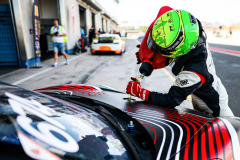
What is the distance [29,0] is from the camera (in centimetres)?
661

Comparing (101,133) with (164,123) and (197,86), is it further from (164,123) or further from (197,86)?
(197,86)

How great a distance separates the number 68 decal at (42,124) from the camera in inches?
29.4

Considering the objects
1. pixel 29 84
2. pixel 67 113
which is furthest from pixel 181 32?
pixel 29 84

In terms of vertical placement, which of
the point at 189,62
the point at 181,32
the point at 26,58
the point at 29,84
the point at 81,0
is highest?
the point at 81,0

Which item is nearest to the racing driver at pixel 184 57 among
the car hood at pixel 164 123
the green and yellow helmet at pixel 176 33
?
the green and yellow helmet at pixel 176 33

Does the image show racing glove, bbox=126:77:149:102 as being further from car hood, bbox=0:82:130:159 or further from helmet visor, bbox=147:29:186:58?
car hood, bbox=0:82:130:159

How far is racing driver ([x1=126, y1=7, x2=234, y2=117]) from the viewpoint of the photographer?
1368 mm

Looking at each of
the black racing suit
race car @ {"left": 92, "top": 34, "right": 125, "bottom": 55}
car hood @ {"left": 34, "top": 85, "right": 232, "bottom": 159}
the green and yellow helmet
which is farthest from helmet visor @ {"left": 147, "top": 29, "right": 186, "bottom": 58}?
race car @ {"left": 92, "top": 34, "right": 125, "bottom": 55}

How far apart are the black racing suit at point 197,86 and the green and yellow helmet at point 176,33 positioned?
0.32ft

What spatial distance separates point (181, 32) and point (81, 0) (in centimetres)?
1432

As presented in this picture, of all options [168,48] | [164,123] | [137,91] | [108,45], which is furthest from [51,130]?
[108,45]

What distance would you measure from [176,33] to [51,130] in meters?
1.10

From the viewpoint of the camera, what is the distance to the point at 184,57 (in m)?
1.49

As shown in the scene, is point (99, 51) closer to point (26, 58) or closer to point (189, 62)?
point (26, 58)
